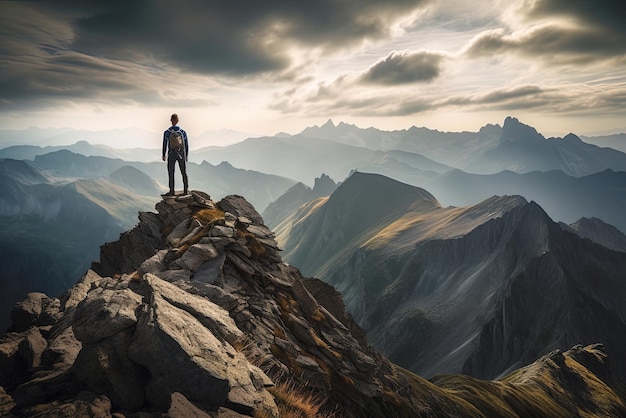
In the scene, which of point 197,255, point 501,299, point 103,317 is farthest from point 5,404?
point 501,299

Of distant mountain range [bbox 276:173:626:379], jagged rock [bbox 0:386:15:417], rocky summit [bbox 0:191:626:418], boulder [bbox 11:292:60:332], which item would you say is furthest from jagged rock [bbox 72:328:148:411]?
distant mountain range [bbox 276:173:626:379]

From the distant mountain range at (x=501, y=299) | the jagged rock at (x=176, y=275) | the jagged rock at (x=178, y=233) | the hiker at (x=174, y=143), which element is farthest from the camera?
the distant mountain range at (x=501, y=299)

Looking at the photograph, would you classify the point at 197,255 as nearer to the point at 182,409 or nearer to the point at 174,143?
the point at 174,143

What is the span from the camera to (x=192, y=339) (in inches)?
392

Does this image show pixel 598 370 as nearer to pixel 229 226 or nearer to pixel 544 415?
pixel 544 415

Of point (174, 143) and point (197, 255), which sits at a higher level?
point (174, 143)

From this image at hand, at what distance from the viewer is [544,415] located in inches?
2557

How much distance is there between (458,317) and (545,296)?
109 feet

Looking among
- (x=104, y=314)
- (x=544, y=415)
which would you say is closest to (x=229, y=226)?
(x=104, y=314)

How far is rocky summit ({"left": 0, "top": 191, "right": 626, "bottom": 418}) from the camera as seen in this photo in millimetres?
8766

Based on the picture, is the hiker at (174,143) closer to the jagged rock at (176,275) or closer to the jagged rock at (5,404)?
the jagged rock at (176,275)

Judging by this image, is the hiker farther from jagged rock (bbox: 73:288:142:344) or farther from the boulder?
jagged rock (bbox: 73:288:142:344)

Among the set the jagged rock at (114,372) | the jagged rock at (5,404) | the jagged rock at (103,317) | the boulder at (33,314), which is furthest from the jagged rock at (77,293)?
the jagged rock at (114,372)

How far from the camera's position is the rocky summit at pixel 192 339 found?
877 centimetres
